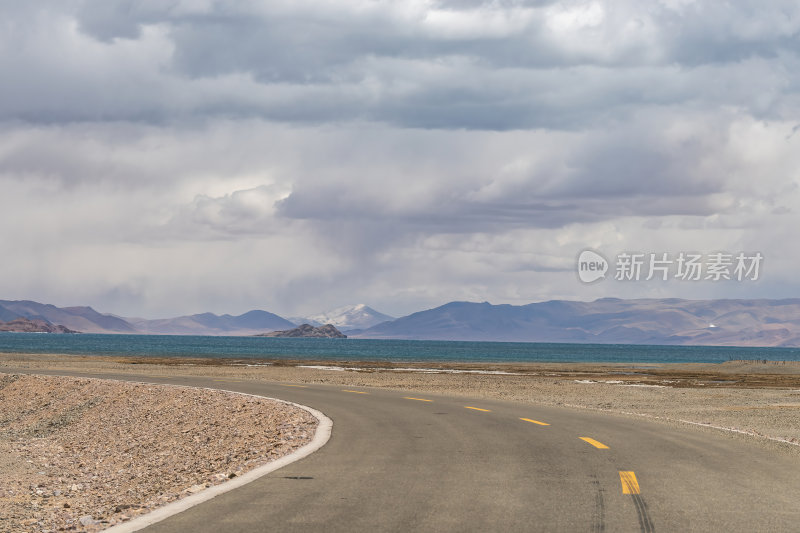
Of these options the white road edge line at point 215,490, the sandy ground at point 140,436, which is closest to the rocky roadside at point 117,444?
the sandy ground at point 140,436

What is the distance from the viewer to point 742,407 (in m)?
35.2

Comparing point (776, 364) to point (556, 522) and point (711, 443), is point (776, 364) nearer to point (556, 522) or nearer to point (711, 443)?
point (711, 443)

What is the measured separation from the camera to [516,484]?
504 inches

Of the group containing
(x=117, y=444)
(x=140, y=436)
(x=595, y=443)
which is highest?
(x=595, y=443)

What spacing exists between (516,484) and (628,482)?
1.82 meters

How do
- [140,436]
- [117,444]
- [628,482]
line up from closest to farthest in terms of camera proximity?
[628,482]
[117,444]
[140,436]

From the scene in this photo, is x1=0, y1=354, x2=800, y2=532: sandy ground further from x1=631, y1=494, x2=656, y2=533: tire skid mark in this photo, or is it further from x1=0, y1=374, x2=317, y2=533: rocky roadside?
x1=631, y1=494, x2=656, y2=533: tire skid mark

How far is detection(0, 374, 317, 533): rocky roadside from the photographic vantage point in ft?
43.8

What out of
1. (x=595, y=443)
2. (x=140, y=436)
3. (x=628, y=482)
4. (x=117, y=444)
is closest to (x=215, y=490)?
(x=628, y=482)

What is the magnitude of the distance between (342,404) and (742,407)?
681 inches

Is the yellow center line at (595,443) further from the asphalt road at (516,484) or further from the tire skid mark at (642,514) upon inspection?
the tire skid mark at (642,514)

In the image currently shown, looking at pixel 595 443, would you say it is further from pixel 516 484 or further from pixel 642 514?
pixel 642 514

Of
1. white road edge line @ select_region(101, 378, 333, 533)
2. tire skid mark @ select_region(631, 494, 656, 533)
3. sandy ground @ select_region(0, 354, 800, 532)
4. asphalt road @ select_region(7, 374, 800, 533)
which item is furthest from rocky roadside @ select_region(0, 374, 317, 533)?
tire skid mark @ select_region(631, 494, 656, 533)

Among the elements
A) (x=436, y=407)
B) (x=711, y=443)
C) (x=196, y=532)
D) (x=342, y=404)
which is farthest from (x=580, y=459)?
(x=342, y=404)
